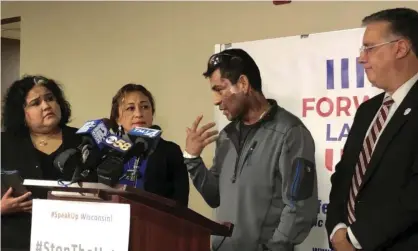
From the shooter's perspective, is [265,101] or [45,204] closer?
[45,204]

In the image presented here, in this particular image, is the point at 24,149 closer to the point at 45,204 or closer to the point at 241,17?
the point at 45,204

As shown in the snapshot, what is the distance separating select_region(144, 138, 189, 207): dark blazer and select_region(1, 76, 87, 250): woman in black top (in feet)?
1.07

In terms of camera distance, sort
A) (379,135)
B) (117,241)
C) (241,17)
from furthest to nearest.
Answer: (241,17) < (379,135) < (117,241)

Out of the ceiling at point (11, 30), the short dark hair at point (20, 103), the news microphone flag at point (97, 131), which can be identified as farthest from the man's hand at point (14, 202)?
the ceiling at point (11, 30)

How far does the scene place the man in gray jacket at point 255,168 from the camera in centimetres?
201

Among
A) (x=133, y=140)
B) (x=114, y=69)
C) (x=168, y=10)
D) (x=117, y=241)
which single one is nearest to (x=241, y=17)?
(x=168, y=10)

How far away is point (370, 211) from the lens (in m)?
1.59

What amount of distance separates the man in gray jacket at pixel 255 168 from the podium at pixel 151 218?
0.49 metres

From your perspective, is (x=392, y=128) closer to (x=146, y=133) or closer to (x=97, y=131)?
(x=146, y=133)

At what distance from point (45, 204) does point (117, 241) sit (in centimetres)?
25

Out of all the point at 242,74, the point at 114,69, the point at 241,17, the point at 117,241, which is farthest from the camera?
the point at 114,69

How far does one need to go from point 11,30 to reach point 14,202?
270cm

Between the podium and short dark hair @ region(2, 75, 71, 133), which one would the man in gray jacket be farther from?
short dark hair @ region(2, 75, 71, 133)

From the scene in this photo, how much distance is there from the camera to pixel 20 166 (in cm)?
224
